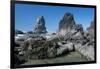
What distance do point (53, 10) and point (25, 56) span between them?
27.7 inches

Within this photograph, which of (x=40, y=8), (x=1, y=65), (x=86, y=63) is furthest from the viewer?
(x=86, y=63)

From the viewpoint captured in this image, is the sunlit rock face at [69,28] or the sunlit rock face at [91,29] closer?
the sunlit rock face at [69,28]

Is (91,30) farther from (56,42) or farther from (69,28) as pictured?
(56,42)

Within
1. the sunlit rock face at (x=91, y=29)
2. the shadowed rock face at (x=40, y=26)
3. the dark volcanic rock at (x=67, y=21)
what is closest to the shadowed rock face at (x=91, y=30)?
the sunlit rock face at (x=91, y=29)

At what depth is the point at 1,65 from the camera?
2285 millimetres

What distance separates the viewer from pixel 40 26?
246cm

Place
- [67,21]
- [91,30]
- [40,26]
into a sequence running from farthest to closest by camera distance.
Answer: [91,30], [67,21], [40,26]

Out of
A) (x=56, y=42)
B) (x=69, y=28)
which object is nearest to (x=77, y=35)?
(x=69, y=28)

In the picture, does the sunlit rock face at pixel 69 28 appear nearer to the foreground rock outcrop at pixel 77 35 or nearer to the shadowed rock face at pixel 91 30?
the foreground rock outcrop at pixel 77 35

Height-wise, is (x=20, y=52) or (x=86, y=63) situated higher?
(x=20, y=52)

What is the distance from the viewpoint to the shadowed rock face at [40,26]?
2.44 metres

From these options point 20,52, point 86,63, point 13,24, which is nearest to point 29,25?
point 13,24

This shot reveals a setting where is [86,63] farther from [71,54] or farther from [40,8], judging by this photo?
[40,8]

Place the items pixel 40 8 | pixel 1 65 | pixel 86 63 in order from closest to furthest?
pixel 1 65
pixel 40 8
pixel 86 63
